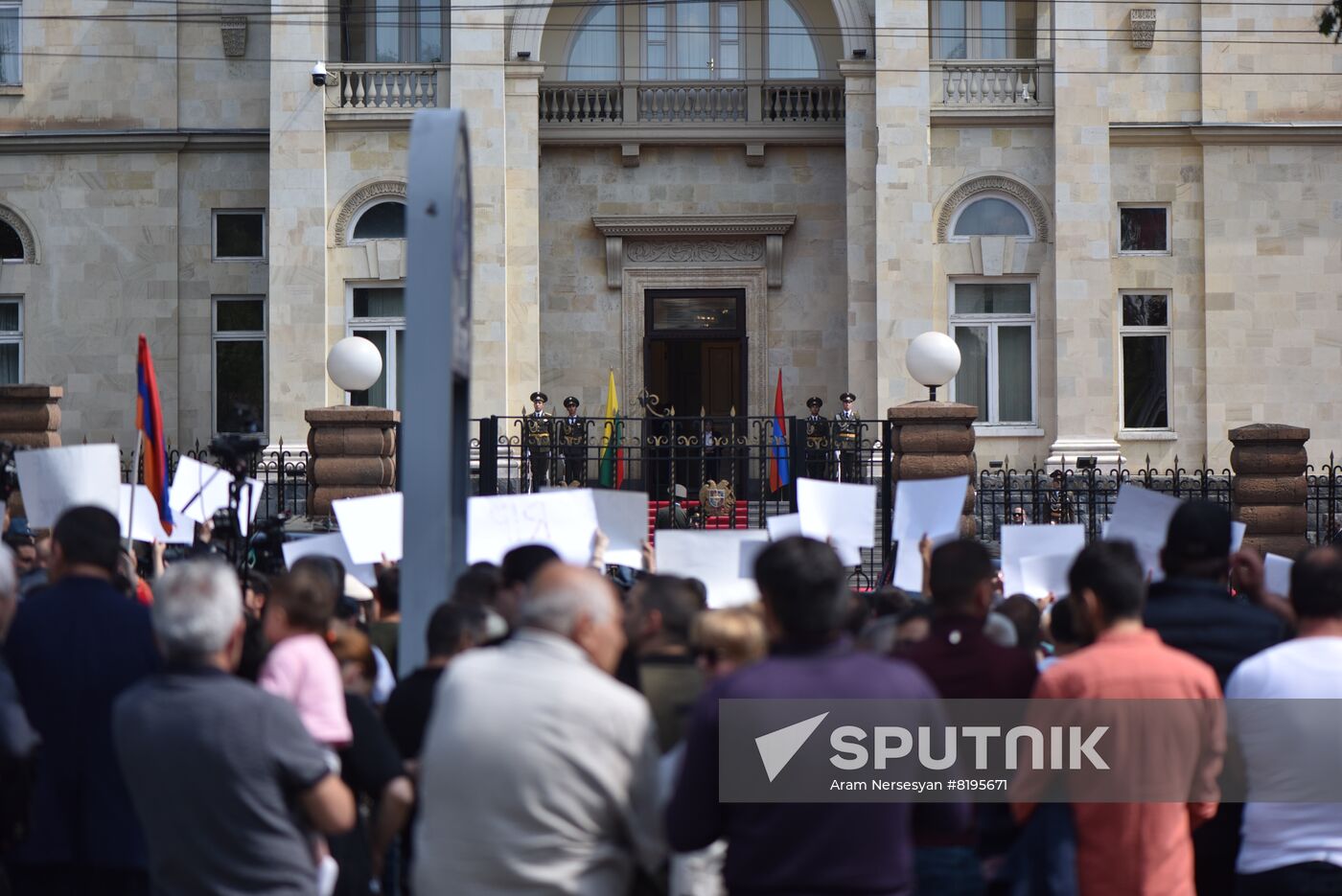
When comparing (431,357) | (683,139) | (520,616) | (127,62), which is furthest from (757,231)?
(520,616)

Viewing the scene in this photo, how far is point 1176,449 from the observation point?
85.5 feet

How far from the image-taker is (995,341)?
25969mm

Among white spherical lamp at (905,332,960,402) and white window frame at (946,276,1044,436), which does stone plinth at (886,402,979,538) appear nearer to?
white spherical lamp at (905,332,960,402)

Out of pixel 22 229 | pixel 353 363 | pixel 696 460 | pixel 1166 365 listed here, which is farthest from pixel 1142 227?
pixel 22 229

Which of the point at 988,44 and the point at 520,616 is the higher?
the point at 988,44

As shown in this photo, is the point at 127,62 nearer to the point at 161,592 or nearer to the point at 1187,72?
the point at 1187,72

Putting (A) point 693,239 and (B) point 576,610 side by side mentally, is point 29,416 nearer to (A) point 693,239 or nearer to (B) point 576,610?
(A) point 693,239

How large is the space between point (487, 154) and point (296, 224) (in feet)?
10.2

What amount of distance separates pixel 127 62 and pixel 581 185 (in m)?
7.58

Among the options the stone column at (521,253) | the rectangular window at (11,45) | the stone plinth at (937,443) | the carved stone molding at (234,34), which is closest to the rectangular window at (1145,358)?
the stone plinth at (937,443)

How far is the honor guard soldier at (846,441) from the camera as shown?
62.6 ft

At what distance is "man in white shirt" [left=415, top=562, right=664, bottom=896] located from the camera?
4.65 meters

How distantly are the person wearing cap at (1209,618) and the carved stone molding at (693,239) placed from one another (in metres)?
20.8

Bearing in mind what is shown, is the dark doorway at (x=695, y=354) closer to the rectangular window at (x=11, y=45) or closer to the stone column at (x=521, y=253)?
the stone column at (x=521, y=253)
